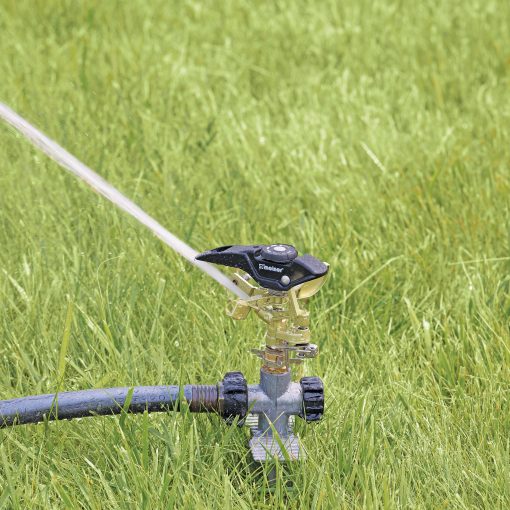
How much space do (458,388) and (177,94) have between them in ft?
6.81

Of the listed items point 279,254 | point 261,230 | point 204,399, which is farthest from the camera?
point 261,230

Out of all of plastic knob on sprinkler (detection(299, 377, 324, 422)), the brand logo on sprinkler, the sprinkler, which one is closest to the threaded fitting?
the sprinkler

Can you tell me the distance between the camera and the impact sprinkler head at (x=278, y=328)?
1857mm

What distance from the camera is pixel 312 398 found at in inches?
76.2

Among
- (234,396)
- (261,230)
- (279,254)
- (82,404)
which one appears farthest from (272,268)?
(261,230)

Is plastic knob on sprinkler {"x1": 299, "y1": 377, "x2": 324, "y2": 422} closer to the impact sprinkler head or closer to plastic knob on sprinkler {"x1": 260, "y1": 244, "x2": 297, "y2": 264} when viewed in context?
the impact sprinkler head

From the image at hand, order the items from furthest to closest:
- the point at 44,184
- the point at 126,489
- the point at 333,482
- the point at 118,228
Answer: the point at 44,184, the point at 118,228, the point at 333,482, the point at 126,489

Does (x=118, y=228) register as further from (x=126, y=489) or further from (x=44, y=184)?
(x=126, y=489)

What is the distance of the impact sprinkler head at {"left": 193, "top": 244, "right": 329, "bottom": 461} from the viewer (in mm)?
1857

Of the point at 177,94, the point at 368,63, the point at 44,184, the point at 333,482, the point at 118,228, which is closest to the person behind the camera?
the point at 333,482

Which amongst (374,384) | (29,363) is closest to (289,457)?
(374,384)

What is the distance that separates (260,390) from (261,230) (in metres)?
1.10

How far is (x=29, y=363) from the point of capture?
2236mm

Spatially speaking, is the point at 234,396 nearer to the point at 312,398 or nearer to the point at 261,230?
the point at 312,398
